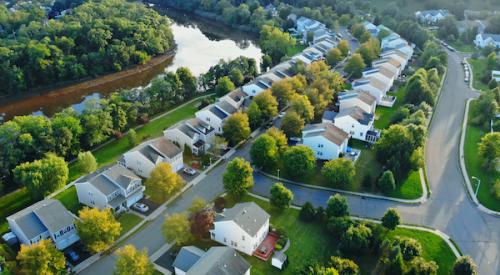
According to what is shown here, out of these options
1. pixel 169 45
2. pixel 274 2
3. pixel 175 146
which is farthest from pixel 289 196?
pixel 274 2

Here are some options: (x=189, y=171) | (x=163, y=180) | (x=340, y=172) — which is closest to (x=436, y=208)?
(x=340, y=172)

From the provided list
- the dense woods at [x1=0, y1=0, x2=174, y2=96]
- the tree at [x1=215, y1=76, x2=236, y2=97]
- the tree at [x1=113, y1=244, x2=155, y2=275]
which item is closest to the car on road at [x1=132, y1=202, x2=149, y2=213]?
the tree at [x1=113, y1=244, x2=155, y2=275]

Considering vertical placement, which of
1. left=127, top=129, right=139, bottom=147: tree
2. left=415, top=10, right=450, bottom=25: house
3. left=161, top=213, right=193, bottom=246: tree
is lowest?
left=127, top=129, right=139, bottom=147: tree

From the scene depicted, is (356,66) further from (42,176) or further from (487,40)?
(42,176)

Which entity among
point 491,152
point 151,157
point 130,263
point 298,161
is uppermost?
point 491,152

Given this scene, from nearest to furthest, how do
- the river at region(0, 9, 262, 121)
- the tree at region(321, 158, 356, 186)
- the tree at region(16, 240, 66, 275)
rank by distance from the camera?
the tree at region(16, 240, 66, 275)
the tree at region(321, 158, 356, 186)
the river at region(0, 9, 262, 121)

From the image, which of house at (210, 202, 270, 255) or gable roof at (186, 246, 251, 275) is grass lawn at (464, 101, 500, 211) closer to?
house at (210, 202, 270, 255)
